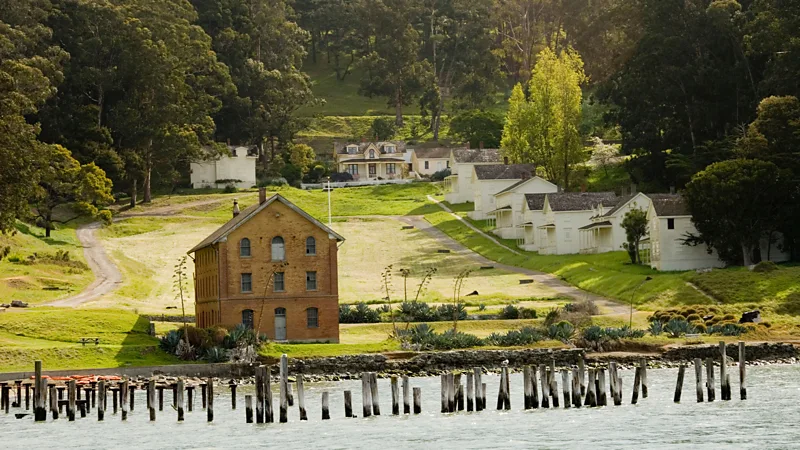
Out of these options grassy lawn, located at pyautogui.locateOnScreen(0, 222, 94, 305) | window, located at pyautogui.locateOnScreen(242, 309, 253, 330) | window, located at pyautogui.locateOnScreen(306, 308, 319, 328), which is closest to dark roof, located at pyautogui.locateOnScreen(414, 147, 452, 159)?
grassy lawn, located at pyautogui.locateOnScreen(0, 222, 94, 305)

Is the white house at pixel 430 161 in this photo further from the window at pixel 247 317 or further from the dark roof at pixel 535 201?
the window at pixel 247 317

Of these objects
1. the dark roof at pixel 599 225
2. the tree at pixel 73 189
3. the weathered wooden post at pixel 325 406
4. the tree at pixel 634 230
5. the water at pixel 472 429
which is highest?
the tree at pixel 73 189

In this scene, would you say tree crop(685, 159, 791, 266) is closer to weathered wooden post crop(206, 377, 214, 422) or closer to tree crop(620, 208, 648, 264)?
tree crop(620, 208, 648, 264)

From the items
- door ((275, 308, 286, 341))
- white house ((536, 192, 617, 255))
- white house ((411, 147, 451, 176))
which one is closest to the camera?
door ((275, 308, 286, 341))

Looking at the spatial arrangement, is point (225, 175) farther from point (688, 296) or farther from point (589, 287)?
point (688, 296)

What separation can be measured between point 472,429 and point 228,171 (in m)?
123

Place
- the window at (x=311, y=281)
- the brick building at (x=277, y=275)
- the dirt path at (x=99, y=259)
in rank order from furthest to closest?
the dirt path at (x=99, y=259), the window at (x=311, y=281), the brick building at (x=277, y=275)

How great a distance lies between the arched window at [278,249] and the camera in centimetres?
8119

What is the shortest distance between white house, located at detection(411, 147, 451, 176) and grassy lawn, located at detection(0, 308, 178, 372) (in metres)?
107

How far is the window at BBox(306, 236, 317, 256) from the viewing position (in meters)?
81.8

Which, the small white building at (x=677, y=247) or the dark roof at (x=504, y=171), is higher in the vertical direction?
the dark roof at (x=504, y=171)

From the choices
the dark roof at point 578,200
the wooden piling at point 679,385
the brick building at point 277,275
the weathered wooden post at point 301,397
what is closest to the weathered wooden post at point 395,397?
the weathered wooden post at point 301,397

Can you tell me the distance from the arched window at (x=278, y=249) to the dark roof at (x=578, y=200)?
169 ft

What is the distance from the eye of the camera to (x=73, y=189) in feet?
430
